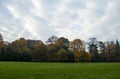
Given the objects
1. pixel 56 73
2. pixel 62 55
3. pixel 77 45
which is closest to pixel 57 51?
pixel 62 55

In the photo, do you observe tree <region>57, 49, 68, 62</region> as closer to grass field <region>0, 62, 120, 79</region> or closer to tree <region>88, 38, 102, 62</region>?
tree <region>88, 38, 102, 62</region>

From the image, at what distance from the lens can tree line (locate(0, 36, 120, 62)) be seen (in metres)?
92.5

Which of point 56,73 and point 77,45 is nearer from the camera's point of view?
point 56,73

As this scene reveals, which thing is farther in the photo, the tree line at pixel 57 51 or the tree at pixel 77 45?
the tree at pixel 77 45

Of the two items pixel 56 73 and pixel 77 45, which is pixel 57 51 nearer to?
pixel 77 45

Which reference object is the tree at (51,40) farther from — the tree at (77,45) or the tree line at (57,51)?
the tree at (77,45)

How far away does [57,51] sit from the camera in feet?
330

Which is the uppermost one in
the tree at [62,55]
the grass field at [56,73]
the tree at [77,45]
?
the tree at [77,45]

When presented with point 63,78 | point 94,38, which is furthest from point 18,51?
point 63,78

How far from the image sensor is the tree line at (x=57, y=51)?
92500 millimetres

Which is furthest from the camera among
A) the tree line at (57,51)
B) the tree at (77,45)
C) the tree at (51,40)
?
the tree at (51,40)

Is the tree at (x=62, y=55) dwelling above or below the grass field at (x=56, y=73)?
above

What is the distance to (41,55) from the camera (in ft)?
320

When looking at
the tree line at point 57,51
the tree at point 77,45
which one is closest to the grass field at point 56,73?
the tree line at point 57,51
